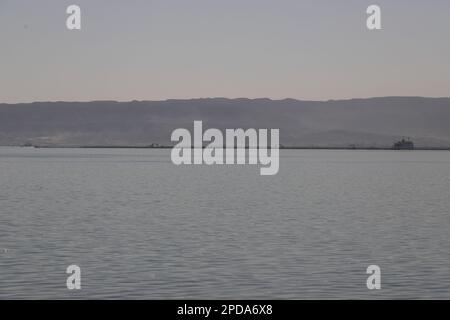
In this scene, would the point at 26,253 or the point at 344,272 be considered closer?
the point at 344,272

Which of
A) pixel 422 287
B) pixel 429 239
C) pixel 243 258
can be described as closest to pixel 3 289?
pixel 243 258

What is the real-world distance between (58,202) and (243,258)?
1446 inches

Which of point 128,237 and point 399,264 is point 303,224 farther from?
point 399,264

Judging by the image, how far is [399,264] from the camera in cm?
3638

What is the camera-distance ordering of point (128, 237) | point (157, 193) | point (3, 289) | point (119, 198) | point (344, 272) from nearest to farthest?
point (3, 289), point (344, 272), point (128, 237), point (119, 198), point (157, 193)

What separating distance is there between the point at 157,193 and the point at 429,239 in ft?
147

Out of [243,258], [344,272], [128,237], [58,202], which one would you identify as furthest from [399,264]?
[58,202]

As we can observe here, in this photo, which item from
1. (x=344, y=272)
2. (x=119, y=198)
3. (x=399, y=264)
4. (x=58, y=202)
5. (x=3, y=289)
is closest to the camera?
(x=3, y=289)

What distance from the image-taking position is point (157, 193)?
86.6 meters

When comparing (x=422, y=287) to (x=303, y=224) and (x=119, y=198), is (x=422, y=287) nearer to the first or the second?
(x=303, y=224)

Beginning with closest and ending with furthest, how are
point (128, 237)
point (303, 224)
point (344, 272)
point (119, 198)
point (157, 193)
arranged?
point (344, 272)
point (128, 237)
point (303, 224)
point (119, 198)
point (157, 193)
